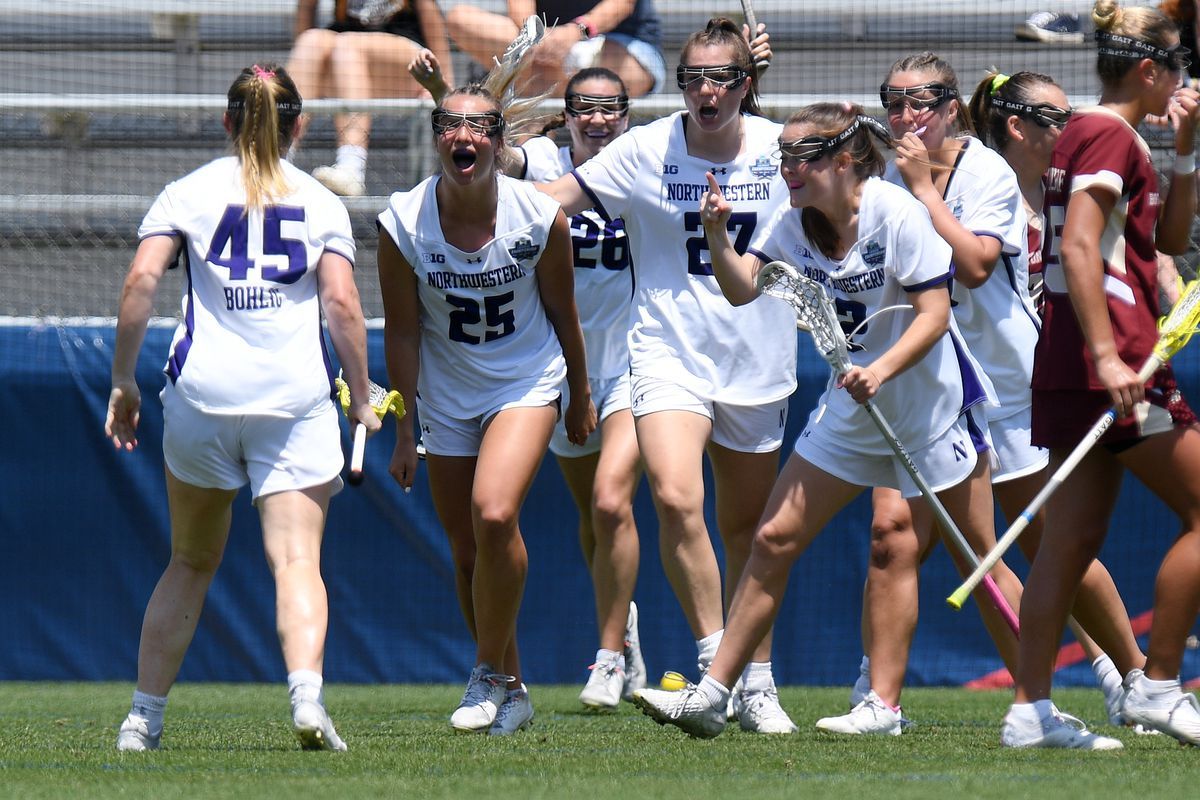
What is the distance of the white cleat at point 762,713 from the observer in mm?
5535

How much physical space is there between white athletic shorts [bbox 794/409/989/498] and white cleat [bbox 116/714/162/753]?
6.59ft

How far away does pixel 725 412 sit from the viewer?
5.76 m

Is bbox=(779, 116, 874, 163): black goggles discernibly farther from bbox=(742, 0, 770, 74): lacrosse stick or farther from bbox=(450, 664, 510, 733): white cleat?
bbox=(450, 664, 510, 733): white cleat

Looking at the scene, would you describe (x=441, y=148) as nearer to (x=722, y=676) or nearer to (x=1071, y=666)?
(x=722, y=676)

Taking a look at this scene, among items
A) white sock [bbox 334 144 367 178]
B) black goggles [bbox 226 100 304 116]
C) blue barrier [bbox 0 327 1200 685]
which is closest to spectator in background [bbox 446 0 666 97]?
white sock [bbox 334 144 367 178]

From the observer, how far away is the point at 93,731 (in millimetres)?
5734

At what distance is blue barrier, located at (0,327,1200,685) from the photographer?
27.3 ft

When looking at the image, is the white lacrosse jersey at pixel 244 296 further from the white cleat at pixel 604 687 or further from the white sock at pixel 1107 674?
the white sock at pixel 1107 674

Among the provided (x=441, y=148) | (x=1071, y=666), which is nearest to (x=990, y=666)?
(x=1071, y=666)

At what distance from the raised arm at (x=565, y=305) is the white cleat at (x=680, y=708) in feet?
4.08

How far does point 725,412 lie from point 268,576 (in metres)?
3.49

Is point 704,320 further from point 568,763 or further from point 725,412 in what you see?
point 568,763

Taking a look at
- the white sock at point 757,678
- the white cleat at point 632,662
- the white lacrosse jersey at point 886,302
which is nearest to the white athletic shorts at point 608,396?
the white cleat at point 632,662

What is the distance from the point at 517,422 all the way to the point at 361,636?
3309mm
